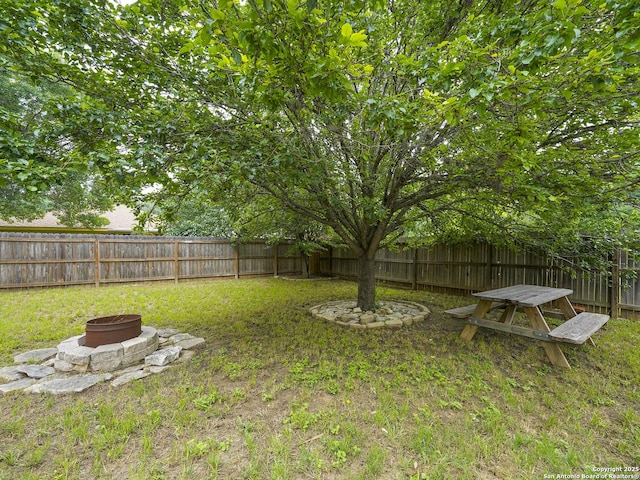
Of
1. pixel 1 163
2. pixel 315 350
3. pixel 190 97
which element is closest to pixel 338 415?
pixel 315 350

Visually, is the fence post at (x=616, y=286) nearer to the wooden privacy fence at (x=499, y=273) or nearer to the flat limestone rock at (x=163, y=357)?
the wooden privacy fence at (x=499, y=273)

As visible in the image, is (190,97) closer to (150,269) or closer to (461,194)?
(461,194)

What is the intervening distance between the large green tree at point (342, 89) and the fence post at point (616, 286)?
1.57 metres

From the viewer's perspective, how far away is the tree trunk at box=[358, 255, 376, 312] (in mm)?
5496

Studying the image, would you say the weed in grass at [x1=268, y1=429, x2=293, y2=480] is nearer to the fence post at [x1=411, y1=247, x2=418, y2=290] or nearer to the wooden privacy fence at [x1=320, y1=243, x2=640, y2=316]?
the wooden privacy fence at [x1=320, y1=243, x2=640, y2=316]

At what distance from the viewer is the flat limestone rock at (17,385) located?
274cm

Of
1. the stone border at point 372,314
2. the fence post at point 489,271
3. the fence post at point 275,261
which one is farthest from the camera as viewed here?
the fence post at point 275,261

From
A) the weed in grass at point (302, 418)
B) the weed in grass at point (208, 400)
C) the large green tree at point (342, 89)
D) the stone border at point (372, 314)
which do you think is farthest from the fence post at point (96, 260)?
the weed in grass at point (302, 418)

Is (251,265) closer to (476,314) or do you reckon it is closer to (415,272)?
(415,272)

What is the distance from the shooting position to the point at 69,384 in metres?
2.86

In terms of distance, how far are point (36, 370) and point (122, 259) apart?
669 cm

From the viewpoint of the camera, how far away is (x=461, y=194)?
4809 mm

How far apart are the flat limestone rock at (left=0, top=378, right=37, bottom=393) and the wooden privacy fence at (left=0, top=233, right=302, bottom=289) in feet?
21.9

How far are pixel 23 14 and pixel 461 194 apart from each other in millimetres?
5717
